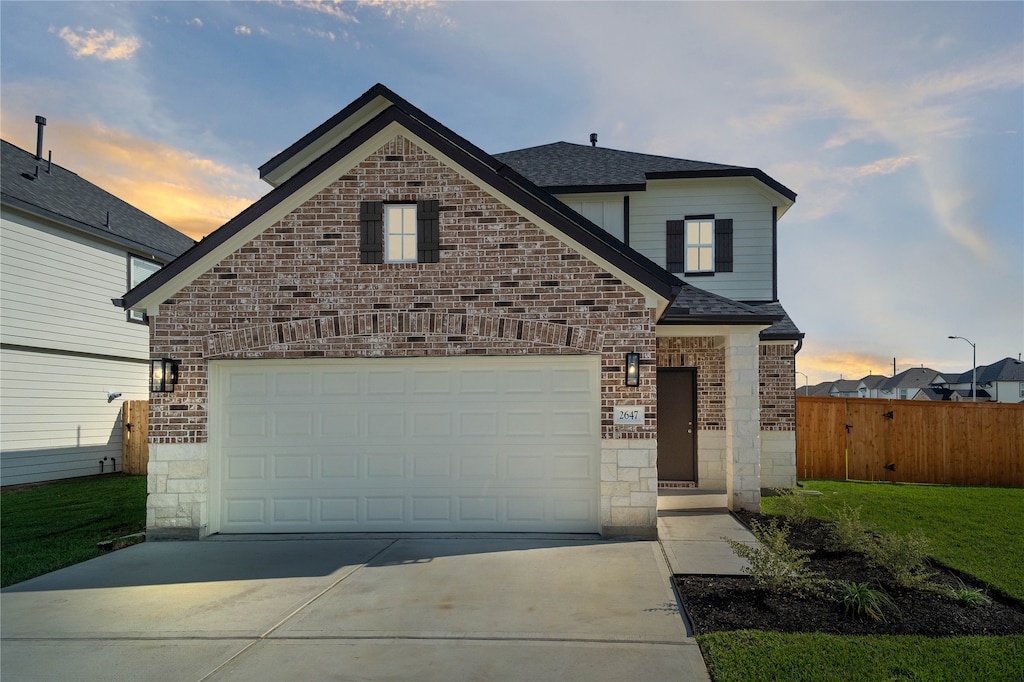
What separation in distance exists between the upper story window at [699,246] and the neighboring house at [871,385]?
69709mm

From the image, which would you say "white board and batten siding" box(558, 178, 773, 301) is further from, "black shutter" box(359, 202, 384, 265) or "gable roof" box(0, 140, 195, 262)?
"gable roof" box(0, 140, 195, 262)

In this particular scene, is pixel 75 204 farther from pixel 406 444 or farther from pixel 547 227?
pixel 547 227

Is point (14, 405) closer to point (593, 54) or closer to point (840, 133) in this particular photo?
point (593, 54)

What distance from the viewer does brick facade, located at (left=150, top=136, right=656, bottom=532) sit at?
8.98 metres

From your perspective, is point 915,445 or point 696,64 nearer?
point 696,64

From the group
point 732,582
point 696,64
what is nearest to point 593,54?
point 696,64

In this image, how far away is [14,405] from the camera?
14.1 m

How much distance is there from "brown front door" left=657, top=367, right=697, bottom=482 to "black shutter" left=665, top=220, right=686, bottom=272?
2446 mm

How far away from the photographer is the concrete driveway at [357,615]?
4.84 m

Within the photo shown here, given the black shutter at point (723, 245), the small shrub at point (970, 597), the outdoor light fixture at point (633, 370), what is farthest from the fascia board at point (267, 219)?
the small shrub at point (970, 597)

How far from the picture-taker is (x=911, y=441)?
52.5 feet

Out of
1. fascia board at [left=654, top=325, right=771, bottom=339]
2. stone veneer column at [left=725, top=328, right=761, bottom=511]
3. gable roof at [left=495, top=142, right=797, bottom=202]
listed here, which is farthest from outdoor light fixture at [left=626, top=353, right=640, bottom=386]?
gable roof at [left=495, top=142, right=797, bottom=202]

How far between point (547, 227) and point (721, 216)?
265 inches

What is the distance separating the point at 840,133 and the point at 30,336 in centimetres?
1736
